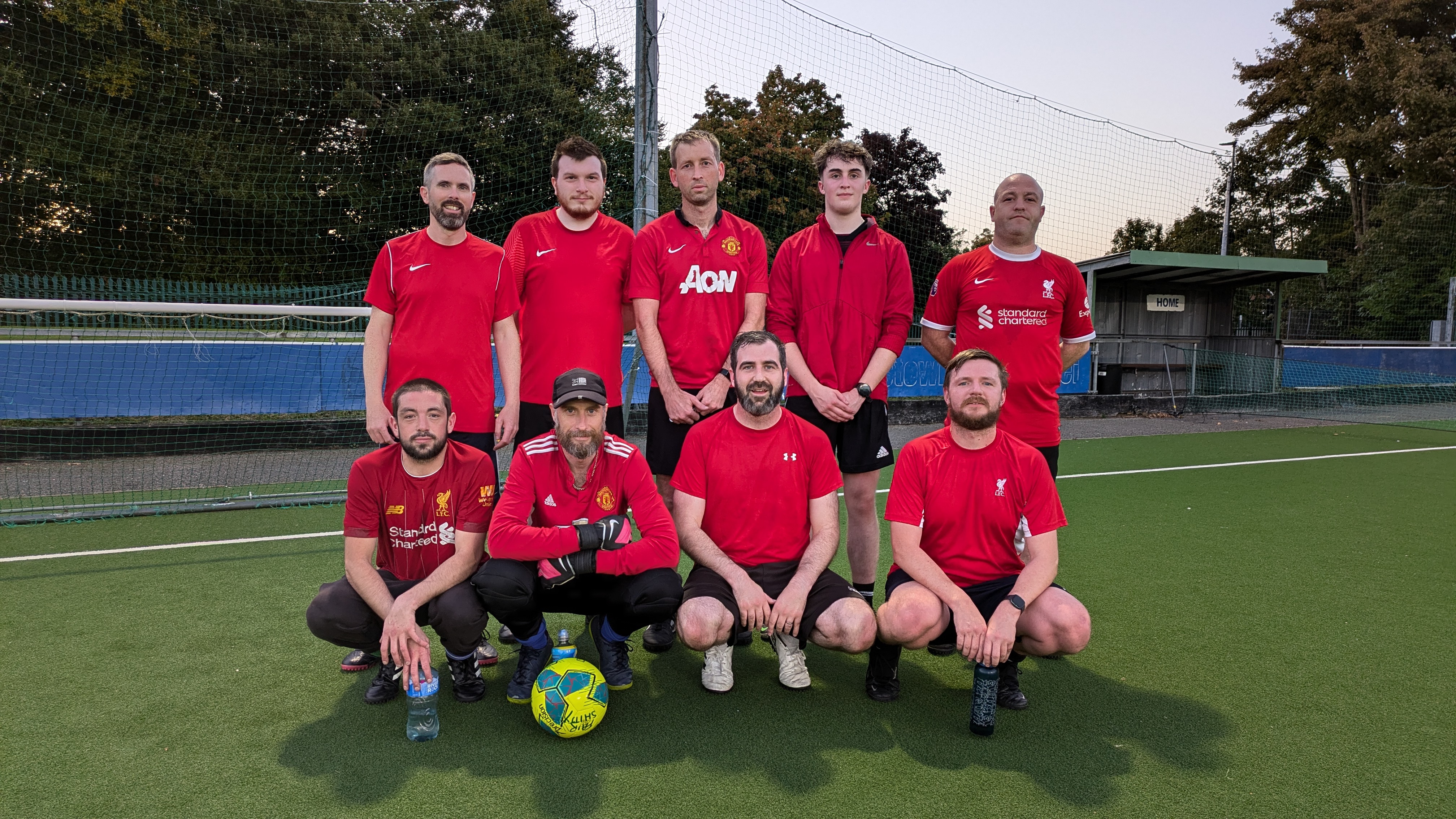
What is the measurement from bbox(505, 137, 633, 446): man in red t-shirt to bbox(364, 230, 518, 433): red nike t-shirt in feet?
0.51

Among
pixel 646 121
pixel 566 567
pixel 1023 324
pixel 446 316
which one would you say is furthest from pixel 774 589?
pixel 646 121

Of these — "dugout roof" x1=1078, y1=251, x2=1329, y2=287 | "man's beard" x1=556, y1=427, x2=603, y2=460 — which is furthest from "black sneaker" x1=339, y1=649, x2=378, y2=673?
"dugout roof" x1=1078, y1=251, x2=1329, y2=287

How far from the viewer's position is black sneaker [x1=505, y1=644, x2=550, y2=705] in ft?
10.0

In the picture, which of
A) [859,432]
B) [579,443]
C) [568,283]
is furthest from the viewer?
[859,432]

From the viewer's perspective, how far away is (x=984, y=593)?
3023 millimetres

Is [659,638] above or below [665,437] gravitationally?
below

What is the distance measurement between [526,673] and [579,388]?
3.67 ft

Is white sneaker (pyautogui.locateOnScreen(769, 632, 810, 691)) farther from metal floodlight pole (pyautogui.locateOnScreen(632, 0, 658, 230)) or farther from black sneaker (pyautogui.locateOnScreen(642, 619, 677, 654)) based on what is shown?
metal floodlight pole (pyautogui.locateOnScreen(632, 0, 658, 230))

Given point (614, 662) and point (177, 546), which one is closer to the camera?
point (614, 662)

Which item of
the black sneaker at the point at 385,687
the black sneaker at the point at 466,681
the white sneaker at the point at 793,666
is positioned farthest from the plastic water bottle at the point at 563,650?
the white sneaker at the point at 793,666

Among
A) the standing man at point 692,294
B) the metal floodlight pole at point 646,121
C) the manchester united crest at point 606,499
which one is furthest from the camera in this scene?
→ the metal floodlight pole at point 646,121

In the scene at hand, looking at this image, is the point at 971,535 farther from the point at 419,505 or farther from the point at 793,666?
the point at 419,505

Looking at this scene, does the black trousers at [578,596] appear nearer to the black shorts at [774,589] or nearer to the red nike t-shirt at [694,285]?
the black shorts at [774,589]

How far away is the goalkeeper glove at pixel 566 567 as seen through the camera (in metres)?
2.91
